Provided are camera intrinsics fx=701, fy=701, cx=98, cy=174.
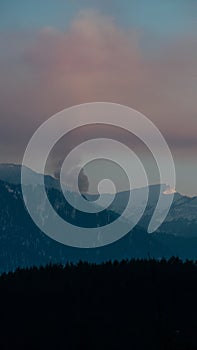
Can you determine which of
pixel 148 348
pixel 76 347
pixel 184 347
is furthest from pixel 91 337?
pixel 184 347

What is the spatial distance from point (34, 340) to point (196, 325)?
151 feet

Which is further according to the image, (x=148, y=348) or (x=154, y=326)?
(x=154, y=326)

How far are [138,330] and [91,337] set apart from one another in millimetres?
13462

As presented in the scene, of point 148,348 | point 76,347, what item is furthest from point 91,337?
point 148,348

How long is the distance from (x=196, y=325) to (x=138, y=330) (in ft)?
53.9

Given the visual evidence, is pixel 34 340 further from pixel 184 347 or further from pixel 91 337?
pixel 184 347

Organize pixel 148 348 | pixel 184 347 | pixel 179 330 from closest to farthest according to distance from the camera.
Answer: pixel 184 347, pixel 148 348, pixel 179 330

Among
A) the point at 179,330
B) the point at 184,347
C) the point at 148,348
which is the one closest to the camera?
the point at 184,347

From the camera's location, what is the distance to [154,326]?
19838 cm

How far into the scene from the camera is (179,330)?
192 m

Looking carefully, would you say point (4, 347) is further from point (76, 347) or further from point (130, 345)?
point (130, 345)

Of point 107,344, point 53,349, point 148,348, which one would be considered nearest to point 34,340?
point 53,349

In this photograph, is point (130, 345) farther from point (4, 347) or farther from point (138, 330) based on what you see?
point (4, 347)

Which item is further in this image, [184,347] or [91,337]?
[91,337]
